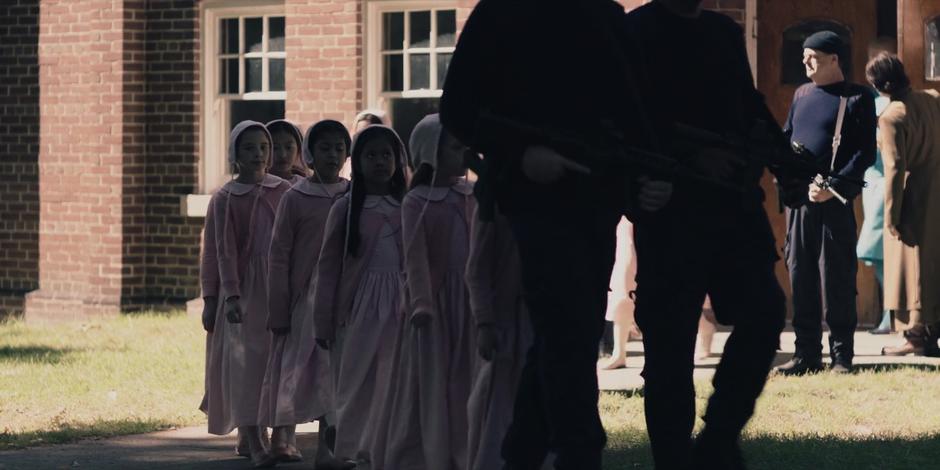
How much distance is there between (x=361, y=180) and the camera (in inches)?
321

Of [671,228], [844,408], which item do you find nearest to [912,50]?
[844,408]

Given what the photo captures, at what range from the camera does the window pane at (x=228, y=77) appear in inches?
677

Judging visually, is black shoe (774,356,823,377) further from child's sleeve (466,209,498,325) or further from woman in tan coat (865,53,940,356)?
child's sleeve (466,209,498,325)

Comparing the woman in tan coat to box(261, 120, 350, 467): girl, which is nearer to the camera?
box(261, 120, 350, 467): girl

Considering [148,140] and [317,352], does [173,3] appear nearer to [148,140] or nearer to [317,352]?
[148,140]

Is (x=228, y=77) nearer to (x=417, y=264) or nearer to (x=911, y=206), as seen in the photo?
(x=911, y=206)

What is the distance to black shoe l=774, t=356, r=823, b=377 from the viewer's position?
1152 centimetres

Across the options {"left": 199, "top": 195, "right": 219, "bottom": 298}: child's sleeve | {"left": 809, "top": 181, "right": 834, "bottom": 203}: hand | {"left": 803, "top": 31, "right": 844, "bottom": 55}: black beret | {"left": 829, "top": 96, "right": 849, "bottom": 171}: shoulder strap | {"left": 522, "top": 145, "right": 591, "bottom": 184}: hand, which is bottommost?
{"left": 199, "top": 195, "right": 219, "bottom": 298}: child's sleeve

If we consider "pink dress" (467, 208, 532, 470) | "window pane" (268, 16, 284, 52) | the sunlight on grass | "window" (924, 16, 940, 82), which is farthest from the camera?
"window pane" (268, 16, 284, 52)

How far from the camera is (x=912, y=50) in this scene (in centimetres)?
1363

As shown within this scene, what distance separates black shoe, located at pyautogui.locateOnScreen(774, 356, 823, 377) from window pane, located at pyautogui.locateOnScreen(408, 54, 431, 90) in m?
5.30

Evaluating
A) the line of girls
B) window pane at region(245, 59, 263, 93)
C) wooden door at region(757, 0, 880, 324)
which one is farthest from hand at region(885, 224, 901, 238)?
window pane at region(245, 59, 263, 93)

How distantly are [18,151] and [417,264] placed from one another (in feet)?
38.0

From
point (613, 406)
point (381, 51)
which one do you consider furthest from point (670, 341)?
point (381, 51)
